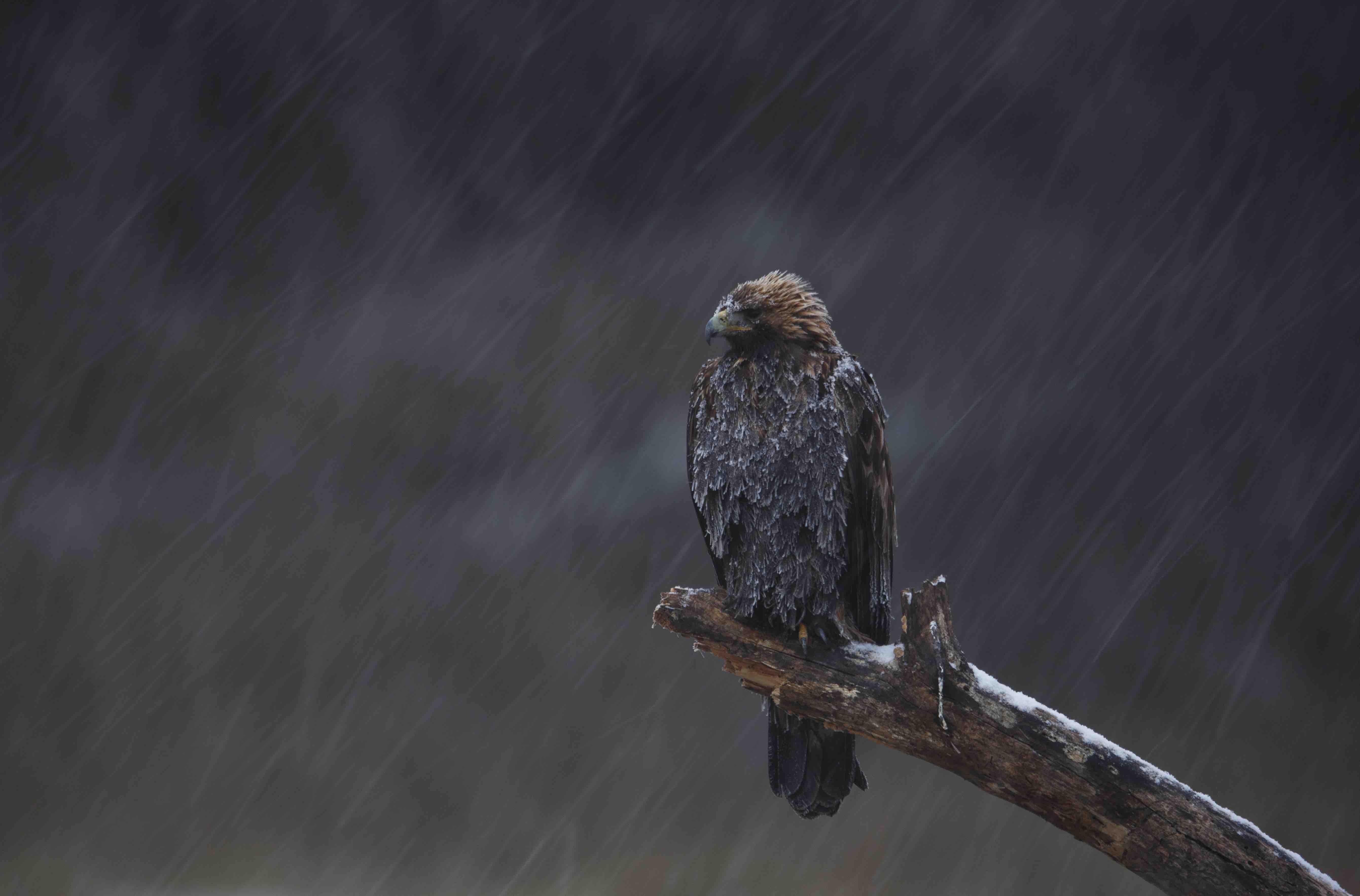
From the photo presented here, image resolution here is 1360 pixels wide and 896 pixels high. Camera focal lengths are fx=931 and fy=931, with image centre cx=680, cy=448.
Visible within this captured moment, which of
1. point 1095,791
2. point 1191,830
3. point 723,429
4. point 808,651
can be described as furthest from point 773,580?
point 1191,830

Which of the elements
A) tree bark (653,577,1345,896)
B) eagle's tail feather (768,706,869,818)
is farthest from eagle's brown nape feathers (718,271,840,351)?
eagle's tail feather (768,706,869,818)

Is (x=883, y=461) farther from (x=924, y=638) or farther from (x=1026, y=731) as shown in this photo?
(x=1026, y=731)

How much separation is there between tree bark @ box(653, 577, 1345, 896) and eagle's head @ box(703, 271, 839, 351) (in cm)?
148

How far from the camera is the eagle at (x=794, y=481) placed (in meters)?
4.70

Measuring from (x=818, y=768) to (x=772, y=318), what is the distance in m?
2.35

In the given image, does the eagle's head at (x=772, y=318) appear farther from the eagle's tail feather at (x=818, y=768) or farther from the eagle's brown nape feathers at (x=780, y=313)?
the eagle's tail feather at (x=818, y=768)

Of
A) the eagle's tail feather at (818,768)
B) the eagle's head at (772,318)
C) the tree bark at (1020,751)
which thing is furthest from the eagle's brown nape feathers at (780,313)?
the eagle's tail feather at (818,768)

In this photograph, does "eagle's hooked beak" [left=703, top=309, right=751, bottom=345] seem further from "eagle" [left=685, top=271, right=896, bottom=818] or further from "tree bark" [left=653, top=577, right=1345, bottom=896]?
"tree bark" [left=653, top=577, right=1345, bottom=896]

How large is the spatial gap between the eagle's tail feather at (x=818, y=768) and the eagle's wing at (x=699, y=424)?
2.87ft

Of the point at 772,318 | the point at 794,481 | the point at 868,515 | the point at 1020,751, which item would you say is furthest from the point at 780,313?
the point at 1020,751

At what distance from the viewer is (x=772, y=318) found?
473 cm

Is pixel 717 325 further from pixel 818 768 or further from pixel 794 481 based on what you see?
Result: pixel 818 768

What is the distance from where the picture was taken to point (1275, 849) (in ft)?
11.3

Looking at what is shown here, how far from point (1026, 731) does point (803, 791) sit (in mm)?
1462
